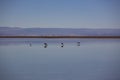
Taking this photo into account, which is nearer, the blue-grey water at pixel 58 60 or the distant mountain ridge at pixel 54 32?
the blue-grey water at pixel 58 60

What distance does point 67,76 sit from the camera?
2102 mm

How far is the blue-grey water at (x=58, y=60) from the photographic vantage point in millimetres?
2129

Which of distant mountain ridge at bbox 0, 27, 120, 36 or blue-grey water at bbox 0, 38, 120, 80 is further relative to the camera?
distant mountain ridge at bbox 0, 27, 120, 36

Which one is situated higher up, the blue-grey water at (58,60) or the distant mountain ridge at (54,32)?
the distant mountain ridge at (54,32)

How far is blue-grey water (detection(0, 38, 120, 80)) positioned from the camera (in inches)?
83.8

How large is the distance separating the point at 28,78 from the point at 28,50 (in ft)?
1.59

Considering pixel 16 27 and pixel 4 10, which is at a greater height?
pixel 4 10

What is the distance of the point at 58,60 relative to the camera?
233 cm

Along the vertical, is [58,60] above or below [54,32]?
below

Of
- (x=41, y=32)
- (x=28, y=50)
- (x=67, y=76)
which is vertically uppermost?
(x=41, y=32)

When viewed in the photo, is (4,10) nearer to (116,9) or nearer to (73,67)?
(73,67)

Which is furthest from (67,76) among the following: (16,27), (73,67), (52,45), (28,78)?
(16,27)

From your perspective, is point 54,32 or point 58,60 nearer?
point 58,60

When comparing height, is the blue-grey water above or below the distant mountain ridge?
below
